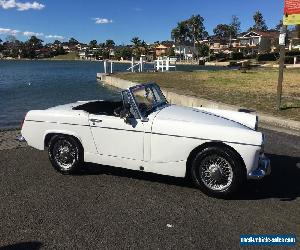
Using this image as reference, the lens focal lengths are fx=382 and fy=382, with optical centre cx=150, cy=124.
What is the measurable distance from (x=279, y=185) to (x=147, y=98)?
2.60 metres

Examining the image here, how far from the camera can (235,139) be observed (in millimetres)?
5367

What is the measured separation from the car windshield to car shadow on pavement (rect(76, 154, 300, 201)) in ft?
3.89

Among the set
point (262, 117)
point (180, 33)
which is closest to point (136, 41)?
point (180, 33)

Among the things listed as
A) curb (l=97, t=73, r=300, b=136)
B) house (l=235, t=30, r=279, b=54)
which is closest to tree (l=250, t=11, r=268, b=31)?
house (l=235, t=30, r=279, b=54)

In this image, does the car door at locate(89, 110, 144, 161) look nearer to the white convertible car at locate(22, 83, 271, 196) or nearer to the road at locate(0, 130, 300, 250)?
the white convertible car at locate(22, 83, 271, 196)

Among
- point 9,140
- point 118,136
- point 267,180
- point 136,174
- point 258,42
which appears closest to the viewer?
point 118,136

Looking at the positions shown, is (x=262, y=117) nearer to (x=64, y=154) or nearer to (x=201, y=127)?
(x=201, y=127)

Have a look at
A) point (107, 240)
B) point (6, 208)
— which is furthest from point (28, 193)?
point (107, 240)

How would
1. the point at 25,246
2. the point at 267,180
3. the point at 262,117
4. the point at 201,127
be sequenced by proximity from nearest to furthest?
the point at 25,246
the point at 201,127
the point at 267,180
the point at 262,117

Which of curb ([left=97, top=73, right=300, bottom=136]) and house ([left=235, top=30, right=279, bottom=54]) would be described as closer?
curb ([left=97, top=73, right=300, bottom=136])

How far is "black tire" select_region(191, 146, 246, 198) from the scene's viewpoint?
5375 millimetres

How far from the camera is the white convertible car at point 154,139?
5.41m

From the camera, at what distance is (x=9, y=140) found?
926 centimetres

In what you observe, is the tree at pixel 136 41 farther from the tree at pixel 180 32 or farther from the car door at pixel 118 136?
the car door at pixel 118 136
